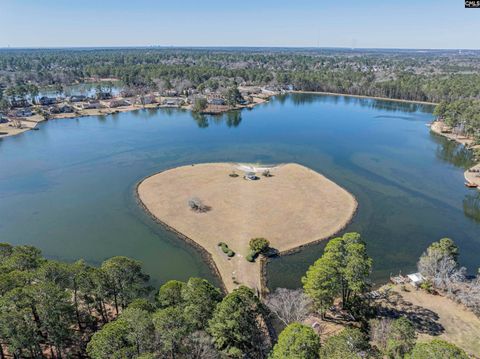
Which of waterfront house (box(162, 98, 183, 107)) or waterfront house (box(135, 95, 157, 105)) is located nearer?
waterfront house (box(162, 98, 183, 107))

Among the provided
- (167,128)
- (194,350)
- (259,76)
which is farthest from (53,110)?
(194,350)

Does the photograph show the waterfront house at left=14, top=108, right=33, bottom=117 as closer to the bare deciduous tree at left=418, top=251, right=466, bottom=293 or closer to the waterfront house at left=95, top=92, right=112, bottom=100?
the waterfront house at left=95, top=92, right=112, bottom=100

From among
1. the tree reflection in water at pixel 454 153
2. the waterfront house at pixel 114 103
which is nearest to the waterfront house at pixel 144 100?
the waterfront house at pixel 114 103

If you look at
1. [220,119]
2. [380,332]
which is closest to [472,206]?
[380,332]

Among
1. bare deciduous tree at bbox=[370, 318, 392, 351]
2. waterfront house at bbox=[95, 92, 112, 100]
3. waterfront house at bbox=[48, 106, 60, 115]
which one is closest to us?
bare deciduous tree at bbox=[370, 318, 392, 351]

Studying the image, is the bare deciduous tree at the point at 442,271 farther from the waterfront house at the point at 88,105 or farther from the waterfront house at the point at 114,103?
the waterfront house at the point at 88,105

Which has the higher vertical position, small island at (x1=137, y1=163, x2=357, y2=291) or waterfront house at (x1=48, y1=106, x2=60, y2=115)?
waterfront house at (x1=48, y1=106, x2=60, y2=115)

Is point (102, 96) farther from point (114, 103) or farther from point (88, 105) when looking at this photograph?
point (88, 105)

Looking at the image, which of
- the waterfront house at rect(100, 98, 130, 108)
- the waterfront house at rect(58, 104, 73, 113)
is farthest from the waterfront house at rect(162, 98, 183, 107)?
the waterfront house at rect(58, 104, 73, 113)
